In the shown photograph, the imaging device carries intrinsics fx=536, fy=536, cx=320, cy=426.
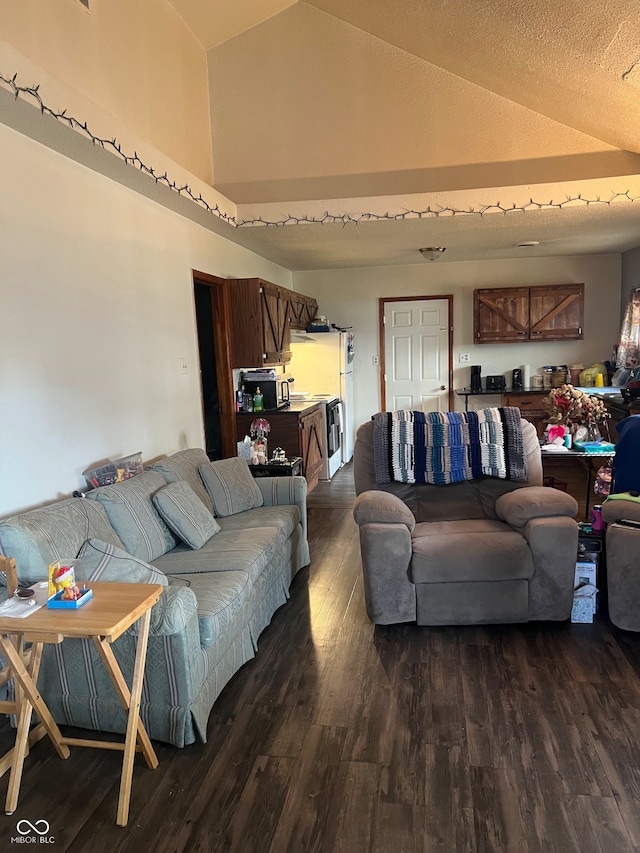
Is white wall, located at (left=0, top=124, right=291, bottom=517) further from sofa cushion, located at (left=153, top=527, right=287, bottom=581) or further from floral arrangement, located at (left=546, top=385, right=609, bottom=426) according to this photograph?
floral arrangement, located at (left=546, top=385, right=609, bottom=426)

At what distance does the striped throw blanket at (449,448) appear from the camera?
3256 millimetres

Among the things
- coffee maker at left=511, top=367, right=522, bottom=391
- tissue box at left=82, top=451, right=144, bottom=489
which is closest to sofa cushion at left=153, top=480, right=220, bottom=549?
tissue box at left=82, top=451, right=144, bottom=489

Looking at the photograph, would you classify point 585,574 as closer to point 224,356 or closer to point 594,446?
point 594,446

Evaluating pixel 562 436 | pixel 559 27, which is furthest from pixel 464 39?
pixel 562 436

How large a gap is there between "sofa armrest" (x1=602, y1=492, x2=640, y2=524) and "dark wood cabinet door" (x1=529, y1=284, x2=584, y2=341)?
4253 millimetres

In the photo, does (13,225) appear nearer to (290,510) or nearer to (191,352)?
(191,352)

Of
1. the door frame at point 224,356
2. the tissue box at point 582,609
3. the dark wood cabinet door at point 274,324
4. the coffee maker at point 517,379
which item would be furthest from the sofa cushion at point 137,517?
the coffee maker at point 517,379

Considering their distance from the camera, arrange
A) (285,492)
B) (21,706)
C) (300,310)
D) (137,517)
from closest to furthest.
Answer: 1. (21,706)
2. (137,517)
3. (285,492)
4. (300,310)

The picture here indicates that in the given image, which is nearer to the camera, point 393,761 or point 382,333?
point 393,761

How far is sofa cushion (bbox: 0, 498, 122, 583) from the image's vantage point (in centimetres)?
206

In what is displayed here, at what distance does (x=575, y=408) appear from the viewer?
377cm

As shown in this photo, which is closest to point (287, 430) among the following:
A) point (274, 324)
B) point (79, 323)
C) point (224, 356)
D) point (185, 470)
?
point (224, 356)

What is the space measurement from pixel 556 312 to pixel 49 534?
6.22 m

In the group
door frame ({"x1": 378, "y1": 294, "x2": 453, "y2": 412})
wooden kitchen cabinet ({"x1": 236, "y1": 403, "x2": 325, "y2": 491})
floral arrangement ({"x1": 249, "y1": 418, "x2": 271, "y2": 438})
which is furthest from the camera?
door frame ({"x1": 378, "y1": 294, "x2": 453, "y2": 412})
